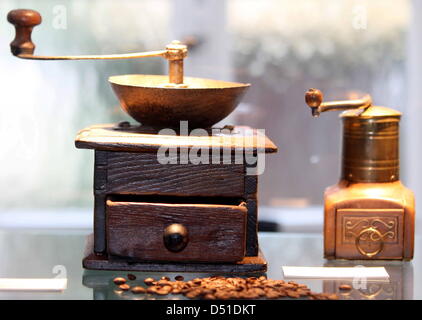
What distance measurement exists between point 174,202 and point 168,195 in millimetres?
31

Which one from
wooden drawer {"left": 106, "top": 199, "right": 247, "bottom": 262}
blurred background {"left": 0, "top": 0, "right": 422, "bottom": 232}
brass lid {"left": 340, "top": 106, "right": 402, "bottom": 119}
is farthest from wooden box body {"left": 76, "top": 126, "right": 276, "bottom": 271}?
blurred background {"left": 0, "top": 0, "right": 422, "bottom": 232}

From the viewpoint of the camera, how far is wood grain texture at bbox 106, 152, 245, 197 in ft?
4.59

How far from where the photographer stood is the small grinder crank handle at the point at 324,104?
4.85 ft

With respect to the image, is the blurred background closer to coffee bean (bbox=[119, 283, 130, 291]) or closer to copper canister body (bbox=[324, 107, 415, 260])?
copper canister body (bbox=[324, 107, 415, 260])

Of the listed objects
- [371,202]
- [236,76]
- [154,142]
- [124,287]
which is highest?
[236,76]

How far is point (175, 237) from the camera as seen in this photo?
4.46ft

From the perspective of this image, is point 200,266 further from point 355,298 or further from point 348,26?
point 348,26

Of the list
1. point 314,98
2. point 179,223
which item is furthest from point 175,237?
point 314,98

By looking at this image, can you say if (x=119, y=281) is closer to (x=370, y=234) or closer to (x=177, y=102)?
(x=177, y=102)

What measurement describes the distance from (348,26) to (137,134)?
0.95 metres

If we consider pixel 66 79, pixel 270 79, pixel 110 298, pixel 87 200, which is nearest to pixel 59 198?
pixel 87 200

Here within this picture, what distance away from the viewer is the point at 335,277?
4.61 ft

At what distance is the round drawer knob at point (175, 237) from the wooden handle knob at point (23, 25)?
0.43 m

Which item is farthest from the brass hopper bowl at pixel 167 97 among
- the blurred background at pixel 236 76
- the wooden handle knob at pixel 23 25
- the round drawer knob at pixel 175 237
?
the blurred background at pixel 236 76
